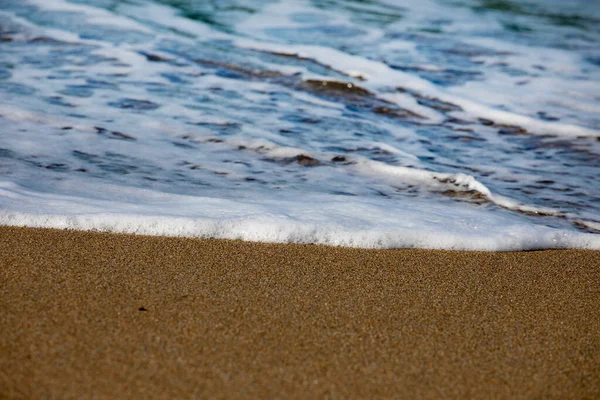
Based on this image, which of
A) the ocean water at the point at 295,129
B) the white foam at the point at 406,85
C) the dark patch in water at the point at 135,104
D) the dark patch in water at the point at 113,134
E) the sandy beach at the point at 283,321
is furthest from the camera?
the white foam at the point at 406,85

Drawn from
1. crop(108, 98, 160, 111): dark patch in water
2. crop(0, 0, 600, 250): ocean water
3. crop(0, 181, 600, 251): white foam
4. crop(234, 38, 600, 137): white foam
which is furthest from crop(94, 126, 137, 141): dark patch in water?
crop(234, 38, 600, 137): white foam

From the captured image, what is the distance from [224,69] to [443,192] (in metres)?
2.84

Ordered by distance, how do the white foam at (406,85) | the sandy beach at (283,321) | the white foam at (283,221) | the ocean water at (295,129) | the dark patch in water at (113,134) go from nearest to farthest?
the sandy beach at (283,321) → the white foam at (283,221) → the ocean water at (295,129) → the dark patch in water at (113,134) → the white foam at (406,85)

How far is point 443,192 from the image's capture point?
327 centimetres

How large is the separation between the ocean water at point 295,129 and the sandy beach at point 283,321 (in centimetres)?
19

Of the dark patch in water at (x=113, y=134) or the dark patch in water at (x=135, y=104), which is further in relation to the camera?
the dark patch in water at (x=135, y=104)

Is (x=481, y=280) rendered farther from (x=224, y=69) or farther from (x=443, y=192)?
(x=224, y=69)

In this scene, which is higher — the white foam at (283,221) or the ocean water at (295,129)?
the white foam at (283,221)

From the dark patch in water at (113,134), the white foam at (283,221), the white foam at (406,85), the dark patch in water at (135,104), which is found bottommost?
the white foam at (406,85)

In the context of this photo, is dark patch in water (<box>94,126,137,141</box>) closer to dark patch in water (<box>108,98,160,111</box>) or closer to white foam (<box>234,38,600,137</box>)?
dark patch in water (<box>108,98,160,111</box>)

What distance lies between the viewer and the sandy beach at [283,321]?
165 cm

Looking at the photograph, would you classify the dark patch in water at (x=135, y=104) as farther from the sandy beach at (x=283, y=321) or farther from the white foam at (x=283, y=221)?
the sandy beach at (x=283, y=321)

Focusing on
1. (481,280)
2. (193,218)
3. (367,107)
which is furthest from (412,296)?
(367,107)

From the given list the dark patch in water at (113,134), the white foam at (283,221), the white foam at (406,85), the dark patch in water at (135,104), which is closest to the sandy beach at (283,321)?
the white foam at (283,221)
